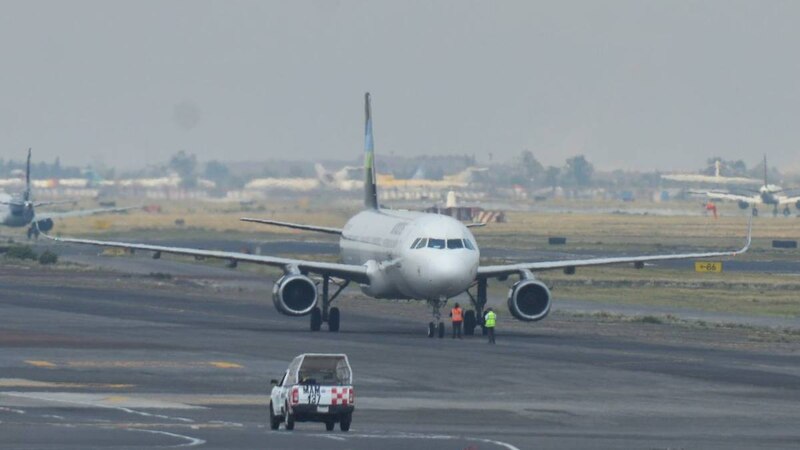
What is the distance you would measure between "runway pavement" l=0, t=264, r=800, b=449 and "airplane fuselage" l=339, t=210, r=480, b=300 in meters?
1.86

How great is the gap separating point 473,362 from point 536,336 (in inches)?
480

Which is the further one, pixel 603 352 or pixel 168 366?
pixel 603 352

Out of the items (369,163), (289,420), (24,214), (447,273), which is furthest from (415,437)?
(24,214)

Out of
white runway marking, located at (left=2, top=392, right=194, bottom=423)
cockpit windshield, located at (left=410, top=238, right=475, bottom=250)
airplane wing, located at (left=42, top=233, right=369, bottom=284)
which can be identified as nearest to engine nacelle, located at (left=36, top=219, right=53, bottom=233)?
airplane wing, located at (left=42, top=233, right=369, bottom=284)

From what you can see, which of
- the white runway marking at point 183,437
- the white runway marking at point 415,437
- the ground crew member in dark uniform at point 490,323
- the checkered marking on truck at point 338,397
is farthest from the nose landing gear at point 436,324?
the white runway marking at point 183,437

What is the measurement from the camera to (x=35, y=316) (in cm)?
7431

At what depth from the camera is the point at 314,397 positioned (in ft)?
120

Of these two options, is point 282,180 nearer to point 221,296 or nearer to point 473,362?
point 221,296

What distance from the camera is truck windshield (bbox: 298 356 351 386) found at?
3706 centimetres

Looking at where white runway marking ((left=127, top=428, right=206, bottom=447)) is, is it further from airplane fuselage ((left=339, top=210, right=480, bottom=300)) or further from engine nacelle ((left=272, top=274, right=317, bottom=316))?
engine nacelle ((left=272, top=274, right=317, bottom=316))

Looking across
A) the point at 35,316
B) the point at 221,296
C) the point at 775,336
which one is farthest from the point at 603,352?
the point at 221,296

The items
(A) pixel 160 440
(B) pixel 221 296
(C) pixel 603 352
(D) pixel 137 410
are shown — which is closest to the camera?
(A) pixel 160 440

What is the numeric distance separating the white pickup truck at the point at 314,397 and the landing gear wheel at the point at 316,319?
28412mm

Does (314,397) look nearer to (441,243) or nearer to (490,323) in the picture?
(490,323)
